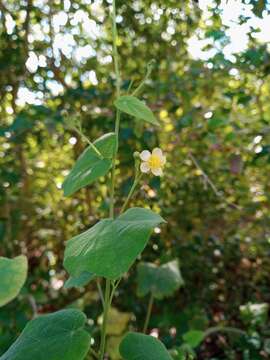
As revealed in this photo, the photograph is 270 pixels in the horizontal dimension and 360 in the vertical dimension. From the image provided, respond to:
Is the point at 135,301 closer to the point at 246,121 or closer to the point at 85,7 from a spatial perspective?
the point at 246,121

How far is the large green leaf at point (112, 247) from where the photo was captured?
2.56ft

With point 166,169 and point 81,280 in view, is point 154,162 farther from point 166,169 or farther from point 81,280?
point 166,169

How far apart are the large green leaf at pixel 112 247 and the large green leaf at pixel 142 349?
0.64ft


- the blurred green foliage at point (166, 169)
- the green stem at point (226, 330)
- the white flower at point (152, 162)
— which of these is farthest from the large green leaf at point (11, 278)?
the green stem at point (226, 330)

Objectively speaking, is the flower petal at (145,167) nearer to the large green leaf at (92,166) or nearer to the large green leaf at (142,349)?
the large green leaf at (92,166)

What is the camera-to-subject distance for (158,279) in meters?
1.75

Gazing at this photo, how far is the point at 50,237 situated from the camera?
7.50 feet

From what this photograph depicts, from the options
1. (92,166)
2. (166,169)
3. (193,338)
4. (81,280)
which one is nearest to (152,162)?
(92,166)

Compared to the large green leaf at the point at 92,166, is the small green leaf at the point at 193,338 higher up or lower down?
Answer: lower down

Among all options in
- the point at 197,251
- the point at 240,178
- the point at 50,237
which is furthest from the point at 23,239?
the point at 240,178

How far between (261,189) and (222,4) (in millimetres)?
859

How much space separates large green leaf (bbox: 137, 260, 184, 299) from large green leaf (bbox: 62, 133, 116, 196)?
2.67 feet

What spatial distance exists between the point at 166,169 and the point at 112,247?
1228mm

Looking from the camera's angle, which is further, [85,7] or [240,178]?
[240,178]
